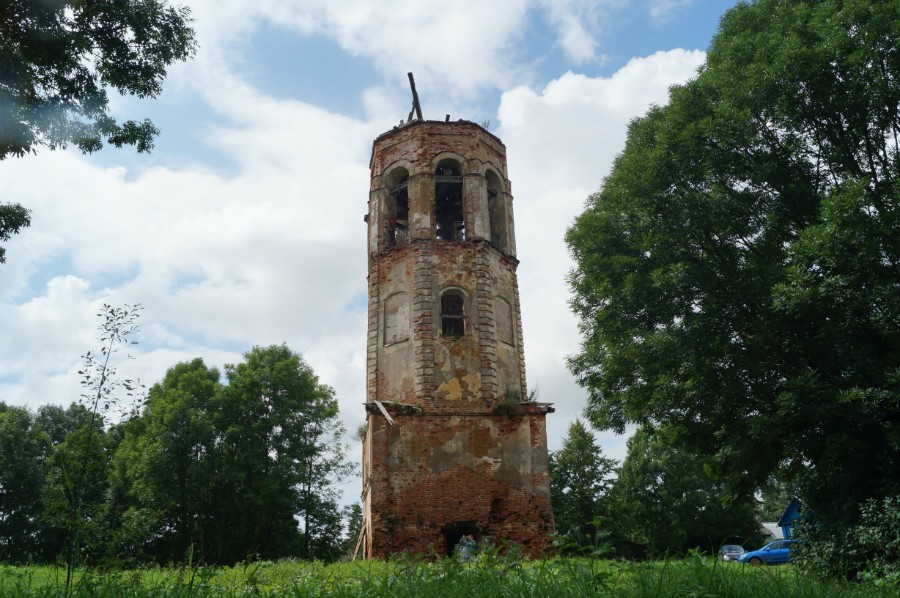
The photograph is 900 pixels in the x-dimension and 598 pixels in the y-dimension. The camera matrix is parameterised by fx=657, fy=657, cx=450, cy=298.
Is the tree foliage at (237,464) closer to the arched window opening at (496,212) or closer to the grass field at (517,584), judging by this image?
the arched window opening at (496,212)

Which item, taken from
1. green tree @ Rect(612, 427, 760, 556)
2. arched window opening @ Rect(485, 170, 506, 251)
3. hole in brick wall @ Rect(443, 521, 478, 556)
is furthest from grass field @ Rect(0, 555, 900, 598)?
green tree @ Rect(612, 427, 760, 556)

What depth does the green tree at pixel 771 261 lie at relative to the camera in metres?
10.6

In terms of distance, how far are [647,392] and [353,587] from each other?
9.66 m

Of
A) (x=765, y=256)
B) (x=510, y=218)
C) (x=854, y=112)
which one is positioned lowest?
(x=765, y=256)

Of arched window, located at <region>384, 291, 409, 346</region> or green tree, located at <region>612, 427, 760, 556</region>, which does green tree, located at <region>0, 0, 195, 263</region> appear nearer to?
arched window, located at <region>384, 291, 409, 346</region>

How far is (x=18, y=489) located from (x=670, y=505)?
109 ft

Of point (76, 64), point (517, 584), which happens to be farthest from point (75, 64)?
point (517, 584)

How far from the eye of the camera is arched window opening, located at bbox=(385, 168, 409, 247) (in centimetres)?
1981

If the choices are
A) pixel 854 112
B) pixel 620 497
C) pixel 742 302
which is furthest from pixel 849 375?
pixel 620 497

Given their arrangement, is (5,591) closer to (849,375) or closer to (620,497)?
(849,375)

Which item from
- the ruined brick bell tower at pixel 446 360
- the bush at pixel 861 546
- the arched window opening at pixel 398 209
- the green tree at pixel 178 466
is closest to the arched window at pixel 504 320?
the ruined brick bell tower at pixel 446 360

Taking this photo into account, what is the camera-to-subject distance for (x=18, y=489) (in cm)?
2983

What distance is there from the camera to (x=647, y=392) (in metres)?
13.6

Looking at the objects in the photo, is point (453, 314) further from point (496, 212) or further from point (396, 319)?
point (496, 212)
